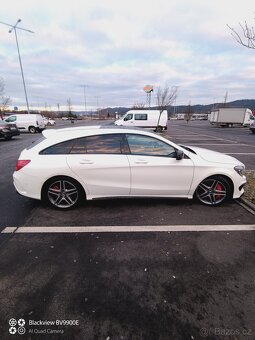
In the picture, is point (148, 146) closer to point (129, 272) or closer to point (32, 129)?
point (129, 272)

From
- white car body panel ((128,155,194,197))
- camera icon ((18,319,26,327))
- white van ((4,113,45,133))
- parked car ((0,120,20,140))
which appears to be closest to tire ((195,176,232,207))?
white car body panel ((128,155,194,197))

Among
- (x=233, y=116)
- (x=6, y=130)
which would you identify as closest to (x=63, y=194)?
(x=6, y=130)

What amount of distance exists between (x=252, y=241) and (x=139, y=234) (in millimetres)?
1750

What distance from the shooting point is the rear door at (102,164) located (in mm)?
3547

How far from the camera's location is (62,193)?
3.71 m

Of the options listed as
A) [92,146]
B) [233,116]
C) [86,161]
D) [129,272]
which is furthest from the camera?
[233,116]

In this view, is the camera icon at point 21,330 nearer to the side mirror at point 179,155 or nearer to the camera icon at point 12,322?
the camera icon at point 12,322

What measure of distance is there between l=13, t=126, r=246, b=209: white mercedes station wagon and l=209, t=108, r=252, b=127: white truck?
35.4 meters

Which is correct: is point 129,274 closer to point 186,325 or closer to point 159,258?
point 159,258

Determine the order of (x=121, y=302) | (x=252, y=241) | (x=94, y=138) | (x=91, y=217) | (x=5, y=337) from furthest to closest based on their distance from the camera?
→ (x=94, y=138), (x=91, y=217), (x=252, y=241), (x=121, y=302), (x=5, y=337)

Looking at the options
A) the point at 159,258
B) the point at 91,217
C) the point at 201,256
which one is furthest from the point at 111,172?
the point at 201,256

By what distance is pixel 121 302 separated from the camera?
1920 millimetres

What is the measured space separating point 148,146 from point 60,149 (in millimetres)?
1739

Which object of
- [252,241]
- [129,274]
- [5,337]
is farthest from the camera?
[252,241]
